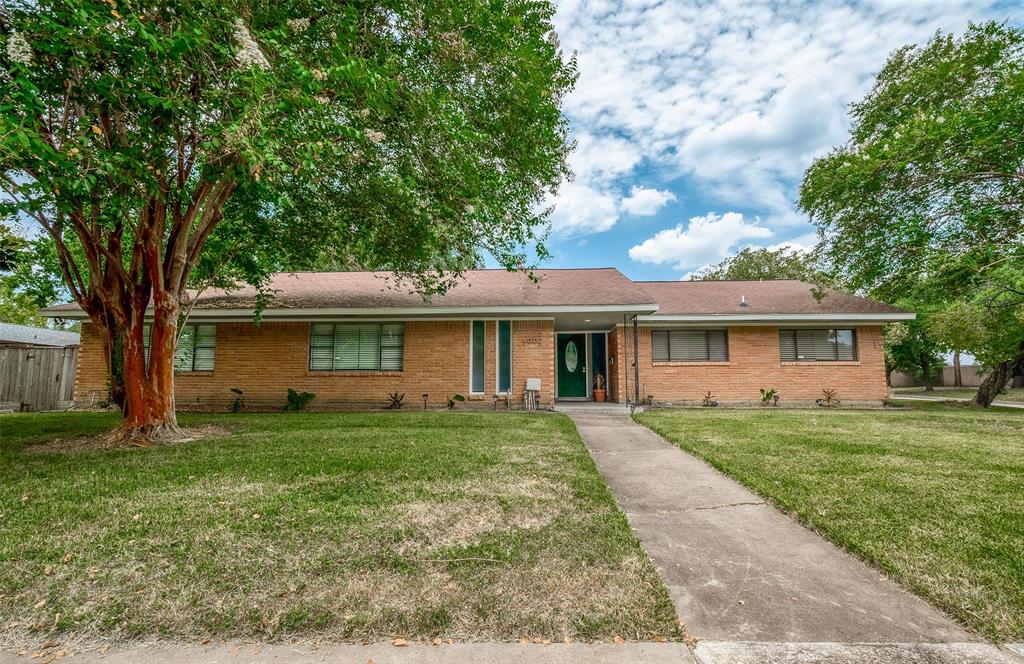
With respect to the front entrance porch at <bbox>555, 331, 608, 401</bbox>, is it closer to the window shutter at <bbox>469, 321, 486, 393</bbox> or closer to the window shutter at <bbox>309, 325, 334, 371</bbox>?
the window shutter at <bbox>469, 321, 486, 393</bbox>

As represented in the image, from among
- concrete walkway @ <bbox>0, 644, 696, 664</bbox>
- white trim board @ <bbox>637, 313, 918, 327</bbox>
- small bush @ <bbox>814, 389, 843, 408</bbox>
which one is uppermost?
white trim board @ <bbox>637, 313, 918, 327</bbox>

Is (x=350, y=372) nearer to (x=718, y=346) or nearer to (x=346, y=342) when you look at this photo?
(x=346, y=342)

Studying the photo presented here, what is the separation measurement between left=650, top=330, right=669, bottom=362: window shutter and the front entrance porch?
178cm

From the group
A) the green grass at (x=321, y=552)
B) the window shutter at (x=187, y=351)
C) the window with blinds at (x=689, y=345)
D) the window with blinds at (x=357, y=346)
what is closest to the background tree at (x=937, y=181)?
the window with blinds at (x=689, y=345)

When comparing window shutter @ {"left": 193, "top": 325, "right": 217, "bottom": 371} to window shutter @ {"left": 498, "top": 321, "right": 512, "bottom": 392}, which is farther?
window shutter @ {"left": 193, "top": 325, "right": 217, "bottom": 371}

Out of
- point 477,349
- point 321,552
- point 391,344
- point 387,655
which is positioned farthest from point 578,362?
point 387,655

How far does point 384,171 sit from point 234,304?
8623 mm

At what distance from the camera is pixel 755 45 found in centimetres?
873

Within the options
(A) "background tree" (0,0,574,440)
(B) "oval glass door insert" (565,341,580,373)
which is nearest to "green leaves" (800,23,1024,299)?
(B) "oval glass door insert" (565,341,580,373)

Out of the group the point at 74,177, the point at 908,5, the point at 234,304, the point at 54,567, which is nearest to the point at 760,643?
the point at 54,567

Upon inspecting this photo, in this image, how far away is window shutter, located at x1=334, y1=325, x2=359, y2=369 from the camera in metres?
13.4

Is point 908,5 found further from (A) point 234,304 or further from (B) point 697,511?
(A) point 234,304

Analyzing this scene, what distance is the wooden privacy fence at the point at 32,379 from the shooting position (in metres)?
13.9

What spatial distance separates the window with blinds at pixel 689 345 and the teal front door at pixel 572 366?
8.22 feet
